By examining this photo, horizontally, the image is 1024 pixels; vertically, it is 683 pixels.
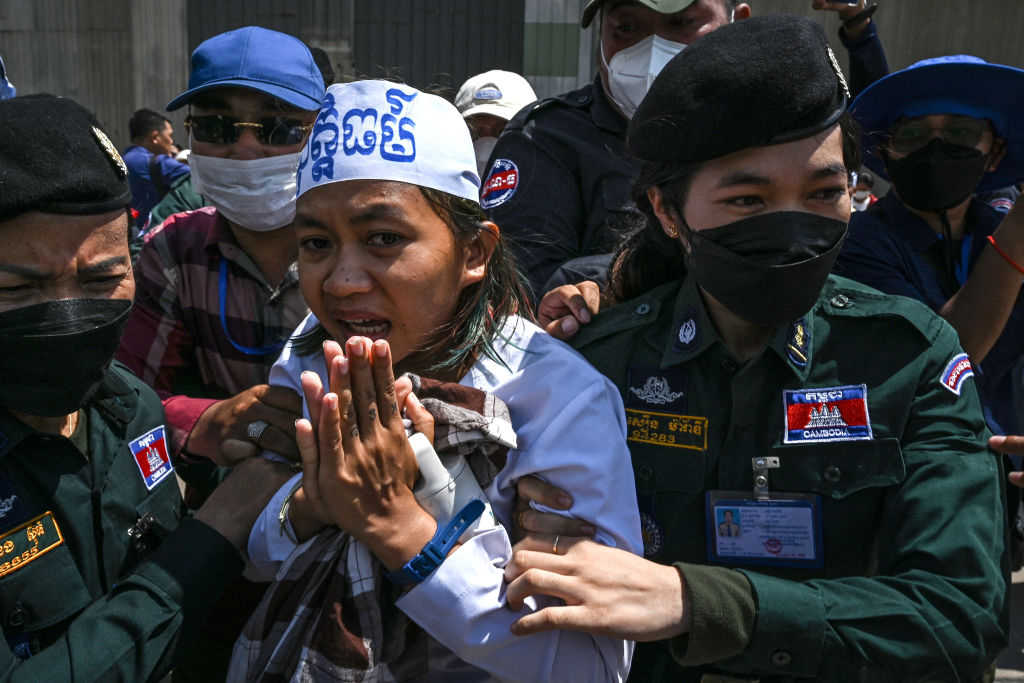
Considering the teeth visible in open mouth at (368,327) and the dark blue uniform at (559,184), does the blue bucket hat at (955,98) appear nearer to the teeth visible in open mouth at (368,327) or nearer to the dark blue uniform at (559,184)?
the dark blue uniform at (559,184)

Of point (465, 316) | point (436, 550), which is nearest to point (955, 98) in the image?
point (465, 316)

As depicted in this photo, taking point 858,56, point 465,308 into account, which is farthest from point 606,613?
point 858,56

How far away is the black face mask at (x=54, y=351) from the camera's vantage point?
171 centimetres

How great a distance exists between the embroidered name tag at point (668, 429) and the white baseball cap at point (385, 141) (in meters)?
0.61

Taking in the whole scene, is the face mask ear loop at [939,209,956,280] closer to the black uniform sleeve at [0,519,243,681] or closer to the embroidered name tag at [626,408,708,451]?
the embroidered name tag at [626,408,708,451]

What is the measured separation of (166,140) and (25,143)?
7874mm

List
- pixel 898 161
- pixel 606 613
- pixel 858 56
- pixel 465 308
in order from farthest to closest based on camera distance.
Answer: pixel 858 56 < pixel 898 161 < pixel 465 308 < pixel 606 613

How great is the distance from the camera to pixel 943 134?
2852 millimetres

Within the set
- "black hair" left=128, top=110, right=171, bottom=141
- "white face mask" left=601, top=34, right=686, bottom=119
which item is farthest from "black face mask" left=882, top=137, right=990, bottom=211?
"black hair" left=128, top=110, right=171, bottom=141

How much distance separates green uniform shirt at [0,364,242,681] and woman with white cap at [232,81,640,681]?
146mm

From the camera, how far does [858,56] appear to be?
3.68 meters

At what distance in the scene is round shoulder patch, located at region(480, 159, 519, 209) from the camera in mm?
2804

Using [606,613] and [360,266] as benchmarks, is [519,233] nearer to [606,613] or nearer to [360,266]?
[360,266]

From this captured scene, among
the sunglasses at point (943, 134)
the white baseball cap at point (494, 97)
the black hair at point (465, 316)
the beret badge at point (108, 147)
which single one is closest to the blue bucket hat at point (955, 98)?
the sunglasses at point (943, 134)
